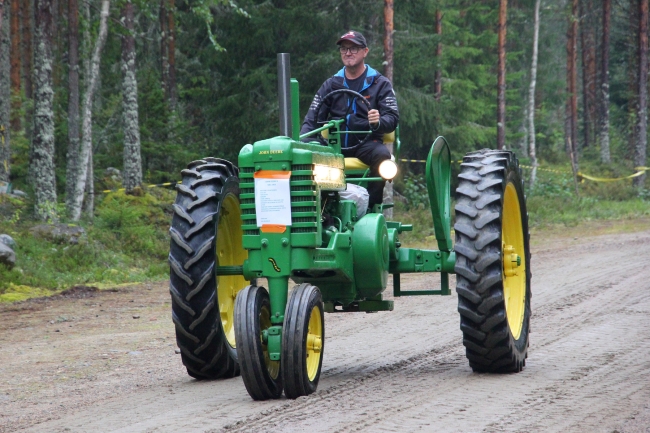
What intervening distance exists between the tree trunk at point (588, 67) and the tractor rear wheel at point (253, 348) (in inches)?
1542

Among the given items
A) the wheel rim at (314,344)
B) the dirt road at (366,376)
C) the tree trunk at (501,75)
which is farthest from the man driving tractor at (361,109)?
the tree trunk at (501,75)

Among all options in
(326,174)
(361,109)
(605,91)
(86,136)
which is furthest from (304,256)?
(605,91)

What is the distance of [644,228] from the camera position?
20.1 m

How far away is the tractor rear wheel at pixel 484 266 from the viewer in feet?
21.0

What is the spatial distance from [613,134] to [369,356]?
42.5 metres

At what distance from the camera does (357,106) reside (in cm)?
748

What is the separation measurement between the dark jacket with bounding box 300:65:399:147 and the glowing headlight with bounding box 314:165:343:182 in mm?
929

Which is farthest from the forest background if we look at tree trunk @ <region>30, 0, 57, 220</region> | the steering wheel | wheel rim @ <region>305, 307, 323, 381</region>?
wheel rim @ <region>305, 307, 323, 381</region>

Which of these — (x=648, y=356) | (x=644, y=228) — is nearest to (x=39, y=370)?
(x=648, y=356)

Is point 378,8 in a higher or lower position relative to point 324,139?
higher

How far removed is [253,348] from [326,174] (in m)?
1.35

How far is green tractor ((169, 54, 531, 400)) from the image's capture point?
5.57 metres

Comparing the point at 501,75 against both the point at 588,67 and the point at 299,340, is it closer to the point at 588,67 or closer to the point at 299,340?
the point at 588,67

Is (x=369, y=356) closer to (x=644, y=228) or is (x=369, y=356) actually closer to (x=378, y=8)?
(x=644, y=228)
